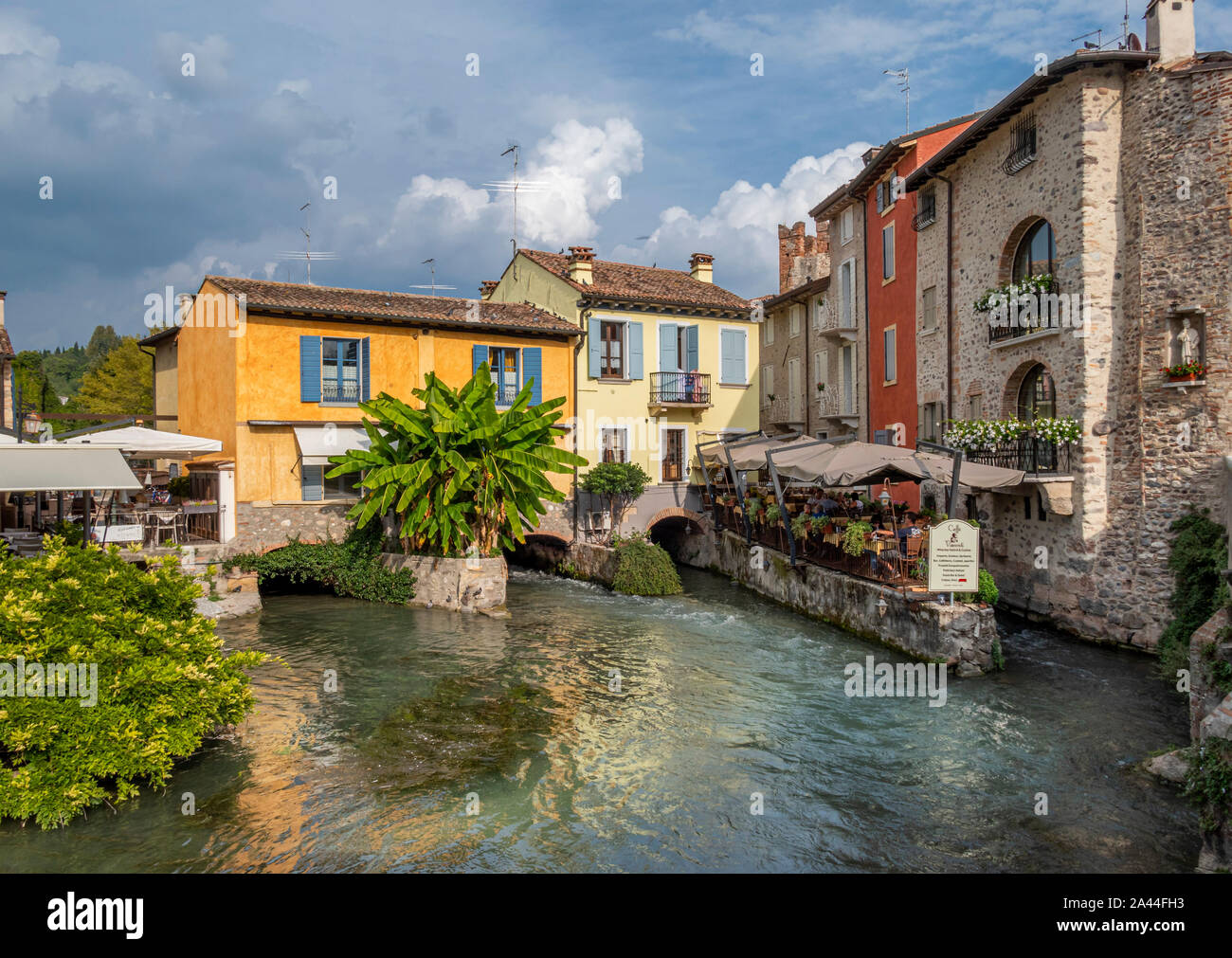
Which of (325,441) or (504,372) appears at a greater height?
(504,372)

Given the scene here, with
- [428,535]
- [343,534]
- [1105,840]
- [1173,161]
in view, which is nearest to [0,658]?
[1105,840]

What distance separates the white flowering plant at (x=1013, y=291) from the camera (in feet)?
56.4

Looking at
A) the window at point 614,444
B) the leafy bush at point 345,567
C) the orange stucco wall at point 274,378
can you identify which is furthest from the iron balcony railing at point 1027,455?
the orange stucco wall at point 274,378

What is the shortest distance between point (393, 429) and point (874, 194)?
16.6m

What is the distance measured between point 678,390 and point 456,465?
35.5 feet

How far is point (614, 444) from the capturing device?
27.7 meters

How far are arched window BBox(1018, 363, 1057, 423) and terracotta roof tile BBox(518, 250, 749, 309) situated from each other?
12.0m

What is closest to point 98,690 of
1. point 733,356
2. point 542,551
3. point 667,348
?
point 542,551

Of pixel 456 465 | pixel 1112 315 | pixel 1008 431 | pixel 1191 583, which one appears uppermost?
pixel 1112 315

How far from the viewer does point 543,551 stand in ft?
91.1

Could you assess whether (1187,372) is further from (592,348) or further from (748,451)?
(592,348)

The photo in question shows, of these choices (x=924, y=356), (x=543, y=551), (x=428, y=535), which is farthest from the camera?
(x=543, y=551)

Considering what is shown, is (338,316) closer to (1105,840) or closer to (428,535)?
(428,535)

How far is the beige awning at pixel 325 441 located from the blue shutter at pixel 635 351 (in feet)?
30.0
